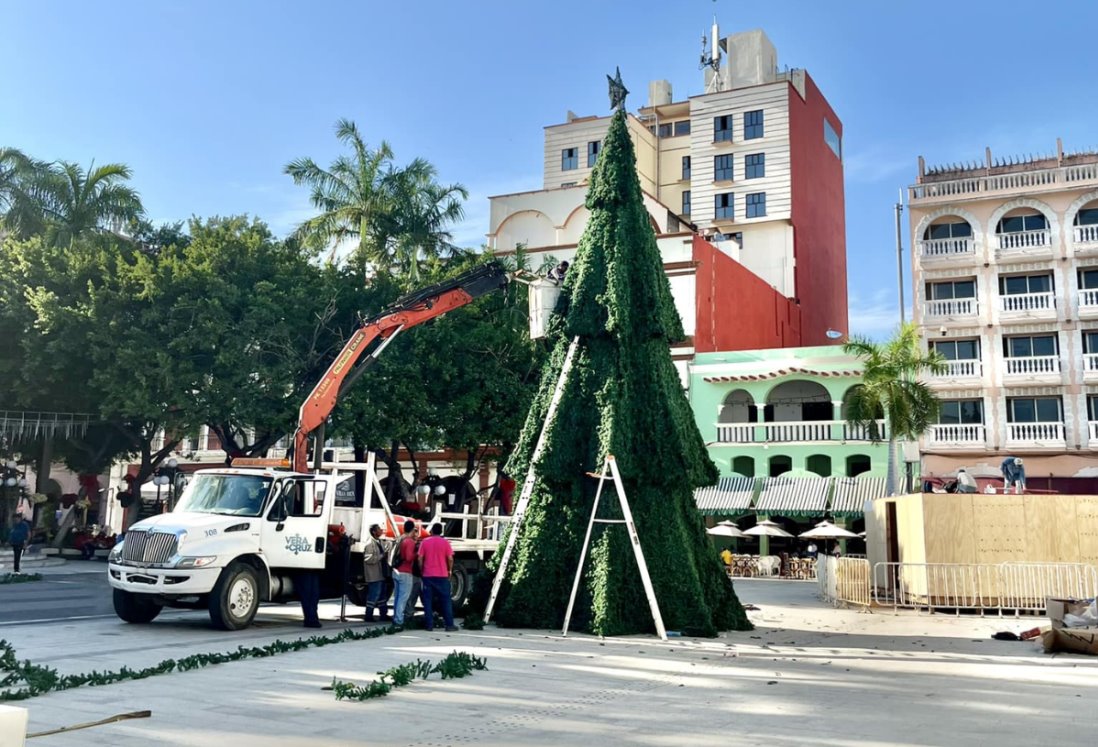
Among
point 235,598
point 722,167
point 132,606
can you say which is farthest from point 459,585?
point 722,167

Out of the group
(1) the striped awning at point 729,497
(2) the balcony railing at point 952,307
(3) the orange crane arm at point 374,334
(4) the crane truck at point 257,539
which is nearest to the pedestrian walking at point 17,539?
(4) the crane truck at point 257,539

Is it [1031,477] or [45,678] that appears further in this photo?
[1031,477]

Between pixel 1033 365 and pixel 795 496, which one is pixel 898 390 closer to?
pixel 795 496

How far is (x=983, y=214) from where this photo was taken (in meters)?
40.8

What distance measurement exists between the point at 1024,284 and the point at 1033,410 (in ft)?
17.1

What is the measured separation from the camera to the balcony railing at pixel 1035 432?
37.8m

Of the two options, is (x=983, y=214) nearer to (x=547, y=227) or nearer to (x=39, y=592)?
(x=547, y=227)

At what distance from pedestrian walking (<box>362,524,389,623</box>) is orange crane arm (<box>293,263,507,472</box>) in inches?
79.9

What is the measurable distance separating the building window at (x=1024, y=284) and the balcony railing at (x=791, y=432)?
7.74 metres

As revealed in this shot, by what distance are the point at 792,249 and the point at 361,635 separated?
138ft

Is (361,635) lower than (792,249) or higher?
lower

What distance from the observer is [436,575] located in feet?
49.8

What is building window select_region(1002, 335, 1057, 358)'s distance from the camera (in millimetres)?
39031

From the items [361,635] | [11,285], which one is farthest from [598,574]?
[11,285]
